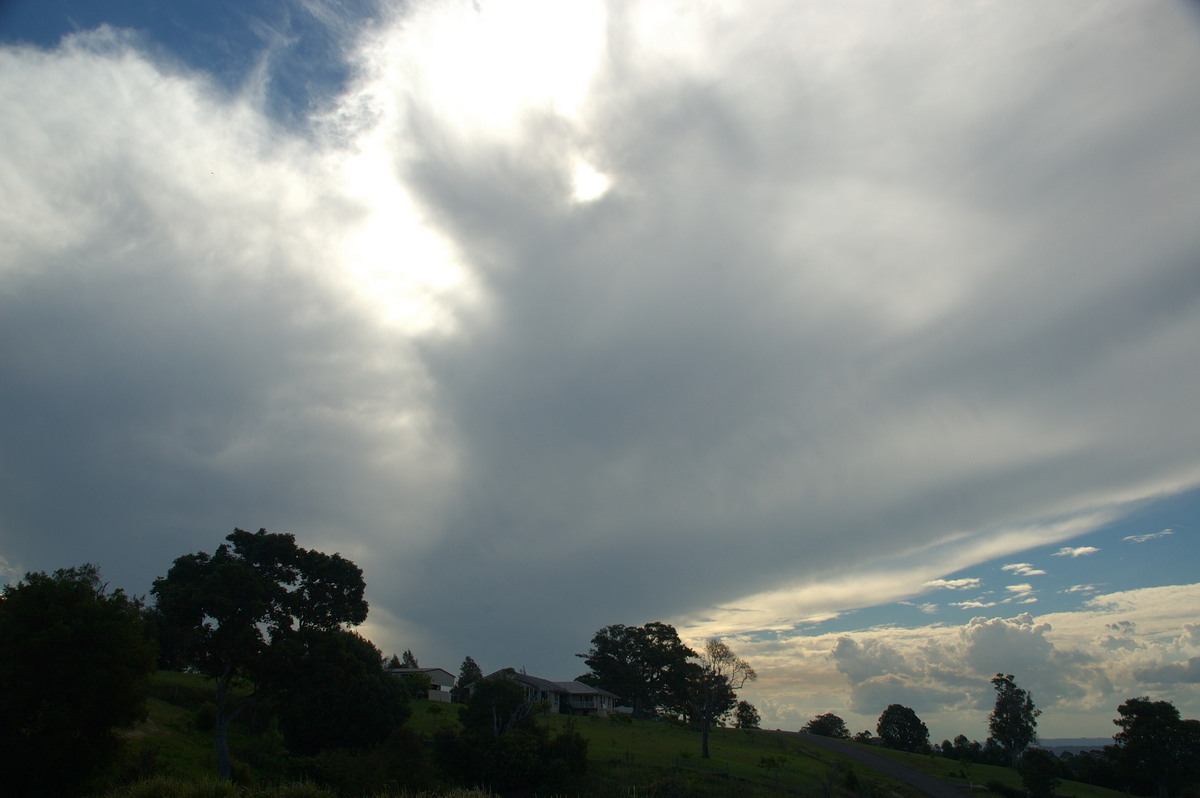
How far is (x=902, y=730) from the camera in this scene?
135625 mm

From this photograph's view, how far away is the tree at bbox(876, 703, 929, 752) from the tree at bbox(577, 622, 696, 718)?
4849 cm

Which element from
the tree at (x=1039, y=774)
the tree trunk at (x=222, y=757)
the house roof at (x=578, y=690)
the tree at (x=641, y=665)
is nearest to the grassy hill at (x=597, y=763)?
the tree trunk at (x=222, y=757)

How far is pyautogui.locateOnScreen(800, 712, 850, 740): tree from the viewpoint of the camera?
16312 centimetres

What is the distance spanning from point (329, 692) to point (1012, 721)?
113 metres

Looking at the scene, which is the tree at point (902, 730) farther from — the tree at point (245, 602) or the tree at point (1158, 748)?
the tree at point (245, 602)

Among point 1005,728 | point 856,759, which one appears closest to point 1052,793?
point 856,759

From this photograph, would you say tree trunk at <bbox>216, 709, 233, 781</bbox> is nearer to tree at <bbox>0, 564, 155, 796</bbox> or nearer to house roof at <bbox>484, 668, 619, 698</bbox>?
tree at <bbox>0, 564, 155, 796</bbox>

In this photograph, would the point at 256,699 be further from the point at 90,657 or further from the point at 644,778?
the point at 644,778

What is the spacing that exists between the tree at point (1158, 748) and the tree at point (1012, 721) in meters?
26.4

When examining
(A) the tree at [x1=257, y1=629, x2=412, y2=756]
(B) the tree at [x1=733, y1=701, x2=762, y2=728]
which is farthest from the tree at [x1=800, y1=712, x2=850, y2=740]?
(A) the tree at [x1=257, y1=629, x2=412, y2=756]

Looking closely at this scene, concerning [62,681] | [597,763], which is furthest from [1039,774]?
[62,681]

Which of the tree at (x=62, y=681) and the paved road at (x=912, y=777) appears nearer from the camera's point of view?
the tree at (x=62, y=681)

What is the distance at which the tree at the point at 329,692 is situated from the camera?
41781 millimetres

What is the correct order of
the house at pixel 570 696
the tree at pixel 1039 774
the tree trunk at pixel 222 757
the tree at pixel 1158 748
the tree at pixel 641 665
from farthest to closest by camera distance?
1. the tree at pixel 641 665
2. the house at pixel 570 696
3. the tree at pixel 1158 748
4. the tree at pixel 1039 774
5. the tree trunk at pixel 222 757
